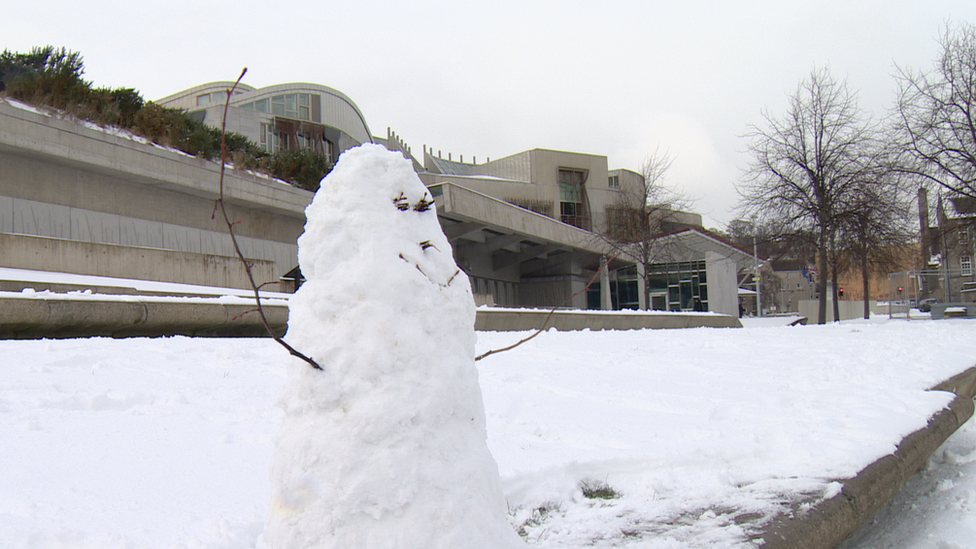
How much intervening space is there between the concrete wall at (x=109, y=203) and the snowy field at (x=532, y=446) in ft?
20.8

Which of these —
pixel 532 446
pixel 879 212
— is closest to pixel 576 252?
pixel 879 212

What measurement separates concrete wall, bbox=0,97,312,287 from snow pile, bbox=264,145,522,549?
33.7 feet

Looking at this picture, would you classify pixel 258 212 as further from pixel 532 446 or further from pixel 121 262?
pixel 532 446

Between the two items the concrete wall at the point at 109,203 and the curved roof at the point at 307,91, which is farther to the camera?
the curved roof at the point at 307,91

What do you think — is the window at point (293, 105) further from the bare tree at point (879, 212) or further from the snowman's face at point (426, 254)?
the snowman's face at point (426, 254)

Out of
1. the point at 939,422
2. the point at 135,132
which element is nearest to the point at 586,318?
the point at 939,422

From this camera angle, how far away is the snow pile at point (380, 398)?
56.2 inches

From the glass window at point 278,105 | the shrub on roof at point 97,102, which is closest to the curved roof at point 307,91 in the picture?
the glass window at point 278,105

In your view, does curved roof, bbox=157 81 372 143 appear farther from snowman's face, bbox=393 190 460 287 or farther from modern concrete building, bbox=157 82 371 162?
snowman's face, bbox=393 190 460 287

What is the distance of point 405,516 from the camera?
1.42m

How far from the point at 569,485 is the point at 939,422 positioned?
2.88 meters

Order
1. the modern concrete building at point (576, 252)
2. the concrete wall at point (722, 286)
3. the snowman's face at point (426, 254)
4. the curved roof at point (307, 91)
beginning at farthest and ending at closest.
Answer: the curved roof at point (307, 91) < the concrete wall at point (722, 286) < the modern concrete building at point (576, 252) < the snowman's face at point (426, 254)

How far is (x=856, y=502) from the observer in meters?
2.80

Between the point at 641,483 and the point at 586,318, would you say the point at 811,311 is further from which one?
the point at 641,483
